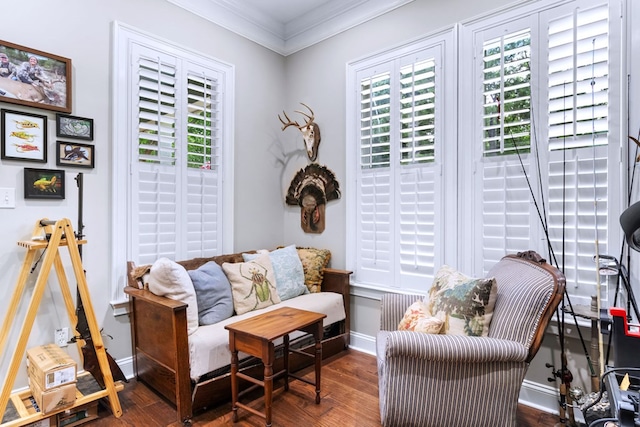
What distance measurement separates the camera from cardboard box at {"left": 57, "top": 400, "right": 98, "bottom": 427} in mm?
1931

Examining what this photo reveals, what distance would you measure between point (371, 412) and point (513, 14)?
2.76 m

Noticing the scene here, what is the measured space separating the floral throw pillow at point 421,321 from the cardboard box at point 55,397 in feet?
6.19

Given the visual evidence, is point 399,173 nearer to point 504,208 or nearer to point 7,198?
point 504,208

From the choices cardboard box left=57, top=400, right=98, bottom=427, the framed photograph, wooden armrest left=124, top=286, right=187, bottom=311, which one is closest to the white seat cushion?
wooden armrest left=124, top=286, right=187, bottom=311

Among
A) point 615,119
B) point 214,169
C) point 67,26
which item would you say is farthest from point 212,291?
point 615,119

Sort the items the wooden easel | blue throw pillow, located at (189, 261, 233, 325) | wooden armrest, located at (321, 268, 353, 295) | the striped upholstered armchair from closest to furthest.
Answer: the striped upholstered armchair
the wooden easel
blue throw pillow, located at (189, 261, 233, 325)
wooden armrest, located at (321, 268, 353, 295)

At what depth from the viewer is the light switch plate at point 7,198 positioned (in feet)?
6.75

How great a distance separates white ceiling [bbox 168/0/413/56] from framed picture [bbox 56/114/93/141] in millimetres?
1257

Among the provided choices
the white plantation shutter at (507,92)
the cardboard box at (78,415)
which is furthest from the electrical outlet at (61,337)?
the white plantation shutter at (507,92)

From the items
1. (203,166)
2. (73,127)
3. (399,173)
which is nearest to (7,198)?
(73,127)

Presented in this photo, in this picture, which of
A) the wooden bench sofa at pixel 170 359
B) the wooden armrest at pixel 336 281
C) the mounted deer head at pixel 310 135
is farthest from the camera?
the mounted deer head at pixel 310 135

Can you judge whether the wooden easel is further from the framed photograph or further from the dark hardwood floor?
the framed photograph

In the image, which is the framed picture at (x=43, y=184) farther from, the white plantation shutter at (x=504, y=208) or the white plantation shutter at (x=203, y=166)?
the white plantation shutter at (x=504, y=208)

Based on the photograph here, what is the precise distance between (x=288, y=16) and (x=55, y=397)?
3.54 m
